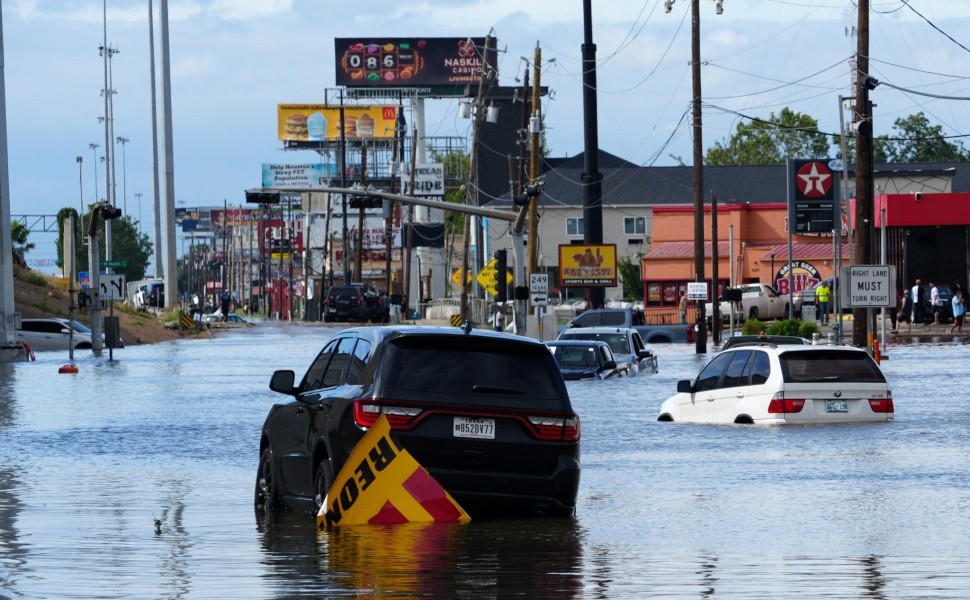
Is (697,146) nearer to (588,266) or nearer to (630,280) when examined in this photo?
(588,266)

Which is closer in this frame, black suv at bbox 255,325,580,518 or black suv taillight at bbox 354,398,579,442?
black suv taillight at bbox 354,398,579,442

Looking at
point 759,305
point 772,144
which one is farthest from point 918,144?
point 759,305

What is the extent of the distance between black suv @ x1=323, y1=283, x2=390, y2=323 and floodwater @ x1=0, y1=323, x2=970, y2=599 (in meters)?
55.0

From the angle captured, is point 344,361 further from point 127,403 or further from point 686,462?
point 127,403

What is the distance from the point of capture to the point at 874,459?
739 inches

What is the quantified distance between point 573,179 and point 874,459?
10045 centimetres

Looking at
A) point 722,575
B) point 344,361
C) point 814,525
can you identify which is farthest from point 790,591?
point 344,361

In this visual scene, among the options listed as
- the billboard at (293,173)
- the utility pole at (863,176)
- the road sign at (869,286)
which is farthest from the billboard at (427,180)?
the road sign at (869,286)

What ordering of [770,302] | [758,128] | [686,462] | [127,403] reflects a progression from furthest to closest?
[758,128]
[770,302]
[127,403]
[686,462]

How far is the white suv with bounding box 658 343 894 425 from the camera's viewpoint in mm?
23016

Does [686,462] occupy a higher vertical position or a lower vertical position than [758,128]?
lower

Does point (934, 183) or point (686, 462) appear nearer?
point (686, 462)

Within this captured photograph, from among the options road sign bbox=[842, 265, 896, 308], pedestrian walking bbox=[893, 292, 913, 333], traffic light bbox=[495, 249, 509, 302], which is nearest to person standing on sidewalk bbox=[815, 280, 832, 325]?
pedestrian walking bbox=[893, 292, 913, 333]

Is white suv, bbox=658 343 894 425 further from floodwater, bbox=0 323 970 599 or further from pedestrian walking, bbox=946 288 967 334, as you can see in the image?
pedestrian walking, bbox=946 288 967 334
